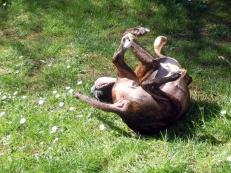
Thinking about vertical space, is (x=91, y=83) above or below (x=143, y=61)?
below

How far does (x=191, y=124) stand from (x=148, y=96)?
585 mm

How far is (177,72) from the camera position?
539cm

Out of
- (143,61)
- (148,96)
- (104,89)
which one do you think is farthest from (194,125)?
(104,89)

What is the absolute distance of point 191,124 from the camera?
5.54m

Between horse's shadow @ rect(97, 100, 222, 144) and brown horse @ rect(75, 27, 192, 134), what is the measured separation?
4.2 inches

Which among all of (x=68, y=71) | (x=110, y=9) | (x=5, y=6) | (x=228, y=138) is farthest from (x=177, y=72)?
(x=5, y=6)

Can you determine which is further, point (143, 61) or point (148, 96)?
point (143, 61)

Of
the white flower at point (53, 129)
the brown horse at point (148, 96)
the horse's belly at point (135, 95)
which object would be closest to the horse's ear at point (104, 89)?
the brown horse at point (148, 96)

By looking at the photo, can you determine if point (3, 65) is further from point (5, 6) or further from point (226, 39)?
point (226, 39)

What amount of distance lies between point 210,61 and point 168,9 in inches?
69.4

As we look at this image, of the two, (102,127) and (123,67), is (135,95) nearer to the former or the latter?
(123,67)

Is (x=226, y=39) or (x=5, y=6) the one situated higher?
(x=226, y=39)

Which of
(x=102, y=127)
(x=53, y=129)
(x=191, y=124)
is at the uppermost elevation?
(x=191, y=124)

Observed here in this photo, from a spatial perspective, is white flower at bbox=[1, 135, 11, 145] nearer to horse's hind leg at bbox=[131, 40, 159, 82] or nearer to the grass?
the grass
